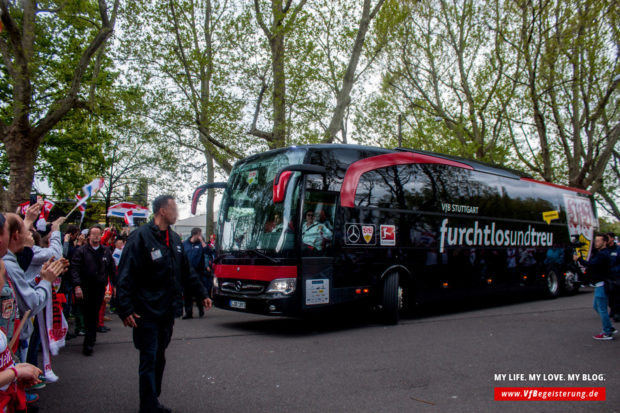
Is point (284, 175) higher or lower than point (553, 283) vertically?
higher

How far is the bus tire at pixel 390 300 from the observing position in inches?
361

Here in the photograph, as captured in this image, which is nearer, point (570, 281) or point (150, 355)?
point (150, 355)

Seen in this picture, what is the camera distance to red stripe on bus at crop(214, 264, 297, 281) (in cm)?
802

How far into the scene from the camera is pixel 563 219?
15.5 metres

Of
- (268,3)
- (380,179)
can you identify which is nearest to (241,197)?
(380,179)

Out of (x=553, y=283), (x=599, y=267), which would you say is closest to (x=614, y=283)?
(x=599, y=267)

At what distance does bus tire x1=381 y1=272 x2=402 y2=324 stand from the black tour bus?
0.8 inches

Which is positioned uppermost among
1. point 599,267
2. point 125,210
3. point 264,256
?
point 125,210

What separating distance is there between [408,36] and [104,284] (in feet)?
69.1

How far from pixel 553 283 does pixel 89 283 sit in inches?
534

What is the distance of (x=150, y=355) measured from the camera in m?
4.03

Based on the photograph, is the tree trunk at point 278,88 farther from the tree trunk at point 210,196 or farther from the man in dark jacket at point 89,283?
the man in dark jacket at point 89,283

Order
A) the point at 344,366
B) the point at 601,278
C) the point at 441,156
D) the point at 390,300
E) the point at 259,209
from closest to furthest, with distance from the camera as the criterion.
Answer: the point at 344,366
the point at 601,278
the point at 259,209
the point at 390,300
the point at 441,156

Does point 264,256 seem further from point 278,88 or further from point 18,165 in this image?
point 278,88
